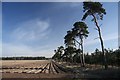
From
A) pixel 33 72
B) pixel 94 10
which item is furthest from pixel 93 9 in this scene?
pixel 33 72

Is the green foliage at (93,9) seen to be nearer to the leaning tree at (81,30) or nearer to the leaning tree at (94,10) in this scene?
the leaning tree at (94,10)

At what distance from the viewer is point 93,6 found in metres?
30.0

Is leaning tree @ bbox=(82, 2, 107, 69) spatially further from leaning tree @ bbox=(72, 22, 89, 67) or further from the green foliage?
leaning tree @ bbox=(72, 22, 89, 67)

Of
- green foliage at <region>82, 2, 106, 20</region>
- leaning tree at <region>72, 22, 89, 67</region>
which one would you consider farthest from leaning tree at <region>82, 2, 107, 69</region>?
leaning tree at <region>72, 22, 89, 67</region>

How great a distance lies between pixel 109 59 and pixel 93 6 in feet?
69.4

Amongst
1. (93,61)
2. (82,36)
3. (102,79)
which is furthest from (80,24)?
(102,79)

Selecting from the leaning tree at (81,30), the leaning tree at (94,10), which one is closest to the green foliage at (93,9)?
the leaning tree at (94,10)

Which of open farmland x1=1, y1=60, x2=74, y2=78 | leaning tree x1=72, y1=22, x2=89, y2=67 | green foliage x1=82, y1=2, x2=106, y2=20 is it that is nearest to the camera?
open farmland x1=1, y1=60, x2=74, y2=78

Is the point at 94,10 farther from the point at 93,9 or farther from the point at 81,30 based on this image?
the point at 81,30

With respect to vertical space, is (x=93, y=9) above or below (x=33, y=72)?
above

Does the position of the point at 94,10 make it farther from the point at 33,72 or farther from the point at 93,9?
the point at 33,72

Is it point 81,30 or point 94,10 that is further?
point 81,30

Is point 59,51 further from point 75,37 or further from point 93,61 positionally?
point 75,37

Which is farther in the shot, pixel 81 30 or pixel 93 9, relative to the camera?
pixel 81 30
